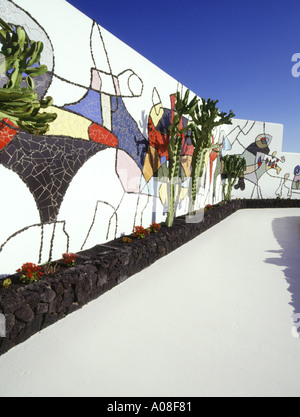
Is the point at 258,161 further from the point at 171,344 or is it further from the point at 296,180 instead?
the point at 171,344

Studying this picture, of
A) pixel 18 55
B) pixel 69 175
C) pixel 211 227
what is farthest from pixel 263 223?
pixel 18 55

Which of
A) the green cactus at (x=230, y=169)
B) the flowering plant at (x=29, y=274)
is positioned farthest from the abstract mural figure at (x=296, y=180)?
the flowering plant at (x=29, y=274)

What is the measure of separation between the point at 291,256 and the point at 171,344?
→ 510 centimetres

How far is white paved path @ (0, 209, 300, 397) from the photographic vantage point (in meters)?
2.51

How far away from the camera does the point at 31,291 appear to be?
10.5 feet

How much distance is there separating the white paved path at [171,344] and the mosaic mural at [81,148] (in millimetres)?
1366

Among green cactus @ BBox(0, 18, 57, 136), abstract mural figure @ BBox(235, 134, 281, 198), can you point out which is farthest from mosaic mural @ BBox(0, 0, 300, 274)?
abstract mural figure @ BBox(235, 134, 281, 198)

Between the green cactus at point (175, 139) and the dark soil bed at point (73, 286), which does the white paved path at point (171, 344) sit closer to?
the dark soil bed at point (73, 286)

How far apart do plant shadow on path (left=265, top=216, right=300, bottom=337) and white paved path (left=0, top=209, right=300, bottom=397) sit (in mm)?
99

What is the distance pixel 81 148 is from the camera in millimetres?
4836

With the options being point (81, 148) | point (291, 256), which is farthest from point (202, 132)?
point (81, 148)

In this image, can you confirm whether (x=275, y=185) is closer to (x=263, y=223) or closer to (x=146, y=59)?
(x=263, y=223)

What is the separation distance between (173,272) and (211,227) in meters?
5.71

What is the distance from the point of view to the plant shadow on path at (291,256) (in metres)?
4.53
